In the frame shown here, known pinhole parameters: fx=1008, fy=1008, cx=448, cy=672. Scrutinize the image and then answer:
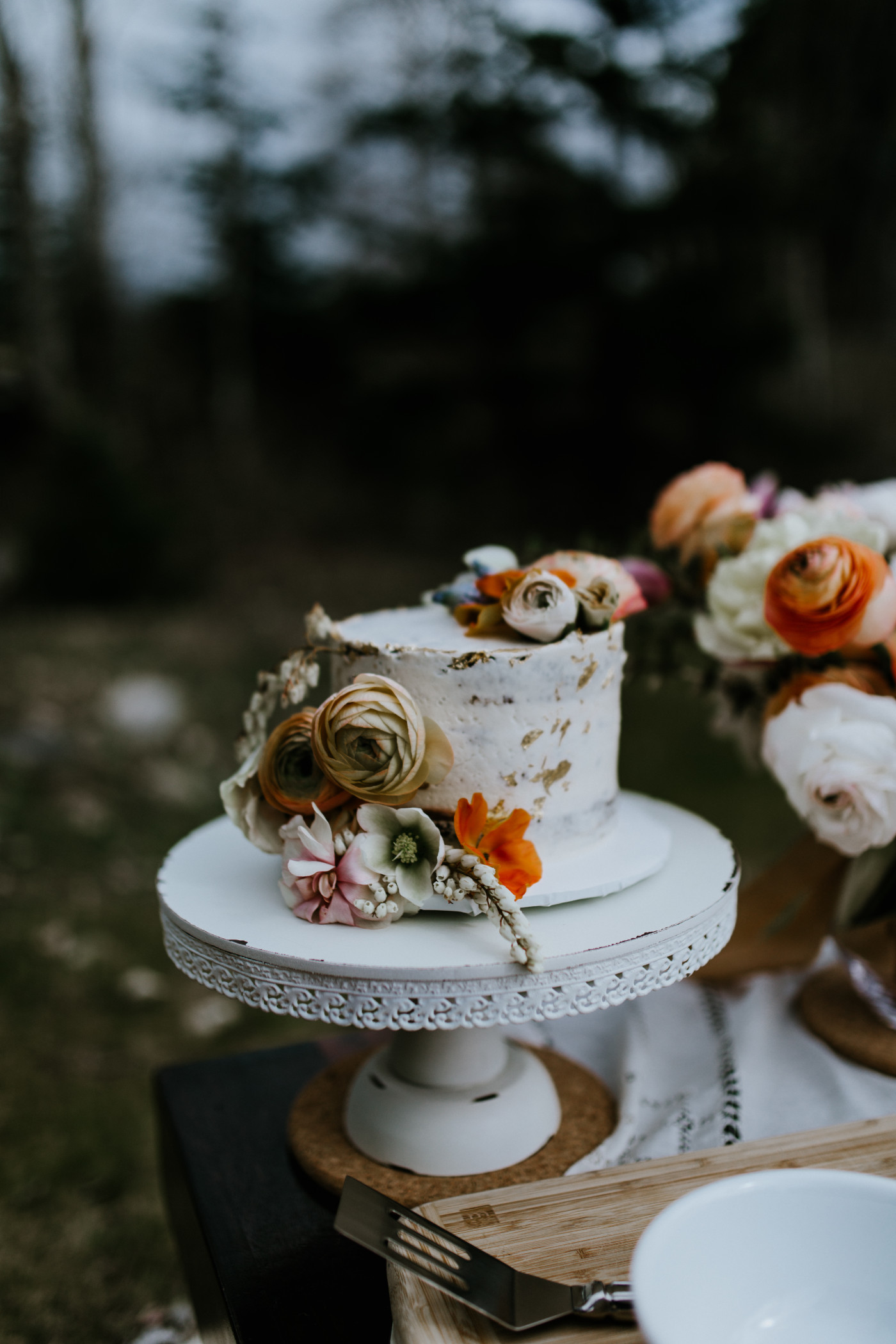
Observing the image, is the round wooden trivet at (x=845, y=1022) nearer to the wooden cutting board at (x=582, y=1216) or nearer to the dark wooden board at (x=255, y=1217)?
the wooden cutting board at (x=582, y=1216)

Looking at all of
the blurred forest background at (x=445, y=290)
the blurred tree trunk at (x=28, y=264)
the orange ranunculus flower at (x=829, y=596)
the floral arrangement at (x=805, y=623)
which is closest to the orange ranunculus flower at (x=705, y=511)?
the floral arrangement at (x=805, y=623)

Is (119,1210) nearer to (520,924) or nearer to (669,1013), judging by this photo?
(669,1013)

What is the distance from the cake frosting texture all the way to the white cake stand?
0.28 feet

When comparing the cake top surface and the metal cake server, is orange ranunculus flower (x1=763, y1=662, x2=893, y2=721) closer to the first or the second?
the cake top surface

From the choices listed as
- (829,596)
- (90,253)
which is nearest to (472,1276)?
(829,596)

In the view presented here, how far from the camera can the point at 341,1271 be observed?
0.76 meters

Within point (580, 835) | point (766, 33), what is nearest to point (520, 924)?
point (580, 835)

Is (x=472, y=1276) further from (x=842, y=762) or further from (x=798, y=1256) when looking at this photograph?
(x=842, y=762)

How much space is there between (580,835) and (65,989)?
1.81m

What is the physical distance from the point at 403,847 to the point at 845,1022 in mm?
571

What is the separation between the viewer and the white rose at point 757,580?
0.90 metres

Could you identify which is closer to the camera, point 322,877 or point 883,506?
point 322,877

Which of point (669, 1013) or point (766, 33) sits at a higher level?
point (766, 33)

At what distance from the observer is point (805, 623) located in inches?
32.3
